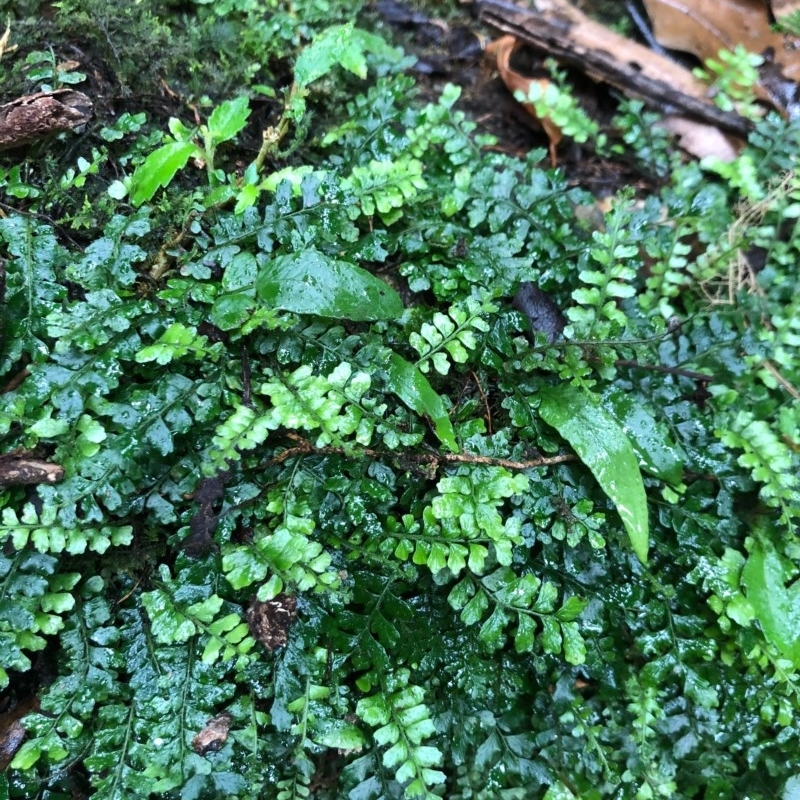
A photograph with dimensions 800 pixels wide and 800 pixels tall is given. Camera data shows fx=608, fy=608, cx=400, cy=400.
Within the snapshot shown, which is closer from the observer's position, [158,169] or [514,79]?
[158,169]

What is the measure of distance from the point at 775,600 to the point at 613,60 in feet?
8.25

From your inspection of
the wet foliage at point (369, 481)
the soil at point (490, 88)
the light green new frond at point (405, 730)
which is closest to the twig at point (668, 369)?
the wet foliage at point (369, 481)

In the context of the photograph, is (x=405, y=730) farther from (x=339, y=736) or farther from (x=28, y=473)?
(x=28, y=473)

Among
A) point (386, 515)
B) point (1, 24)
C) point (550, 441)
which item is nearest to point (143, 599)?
point (386, 515)

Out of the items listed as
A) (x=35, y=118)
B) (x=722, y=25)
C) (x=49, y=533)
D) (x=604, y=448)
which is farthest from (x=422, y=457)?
(x=722, y=25)

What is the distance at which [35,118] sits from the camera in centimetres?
207

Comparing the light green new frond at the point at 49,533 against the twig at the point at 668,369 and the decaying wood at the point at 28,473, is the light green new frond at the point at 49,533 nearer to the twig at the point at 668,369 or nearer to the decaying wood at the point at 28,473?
the decaying wood at the point at 28,473

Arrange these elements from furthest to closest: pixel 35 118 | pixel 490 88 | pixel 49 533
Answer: pixel 490 88
pixel 35 118
pixel 49 533

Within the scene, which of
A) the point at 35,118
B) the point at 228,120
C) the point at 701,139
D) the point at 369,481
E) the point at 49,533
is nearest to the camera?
the point at 49,533

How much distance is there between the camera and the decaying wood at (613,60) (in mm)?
2947

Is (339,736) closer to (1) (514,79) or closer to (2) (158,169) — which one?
(2) (158,169)

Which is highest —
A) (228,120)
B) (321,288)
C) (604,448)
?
(228,120)

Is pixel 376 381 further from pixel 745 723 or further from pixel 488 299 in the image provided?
pixel 745 723

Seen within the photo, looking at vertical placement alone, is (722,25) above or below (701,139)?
above
